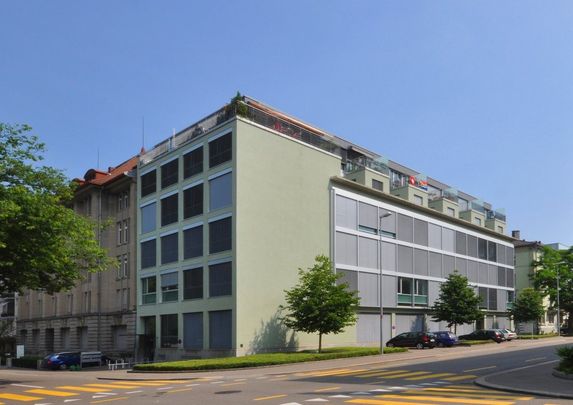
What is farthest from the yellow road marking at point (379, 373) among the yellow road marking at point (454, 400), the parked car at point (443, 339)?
the parked car at point (443, 339)

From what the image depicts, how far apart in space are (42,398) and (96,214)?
4509cm

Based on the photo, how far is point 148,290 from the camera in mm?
55125

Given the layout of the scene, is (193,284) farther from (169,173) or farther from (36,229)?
(36,229)

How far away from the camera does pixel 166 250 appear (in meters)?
53.2

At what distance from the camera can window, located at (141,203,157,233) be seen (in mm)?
55594

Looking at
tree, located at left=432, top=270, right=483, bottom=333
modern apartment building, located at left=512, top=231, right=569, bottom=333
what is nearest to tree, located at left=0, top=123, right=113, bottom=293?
tree, located at left=432, top=270, right=483, bottom=333

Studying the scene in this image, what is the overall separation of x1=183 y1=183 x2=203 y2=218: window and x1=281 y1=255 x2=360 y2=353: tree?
10.8m

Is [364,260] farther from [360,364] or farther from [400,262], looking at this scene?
[360,364]

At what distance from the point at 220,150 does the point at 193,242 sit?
8.14 m

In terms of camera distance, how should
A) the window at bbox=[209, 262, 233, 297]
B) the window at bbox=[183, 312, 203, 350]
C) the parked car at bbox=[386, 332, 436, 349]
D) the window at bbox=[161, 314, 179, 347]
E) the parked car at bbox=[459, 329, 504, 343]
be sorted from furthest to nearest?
the parked car at bbox=[459, 329, 504, 343], the parked car at bbox=[386, 332, 436, 349], the window at bbox=[161, 314, 179, 347], the window at bbox=[183, 312, 203, 350], the window at bbox=[209, 262, 233, 297]

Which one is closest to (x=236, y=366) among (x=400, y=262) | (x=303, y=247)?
(x=303, y=247)

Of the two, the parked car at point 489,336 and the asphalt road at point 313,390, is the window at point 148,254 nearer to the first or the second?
the asphalt road at point 313,390

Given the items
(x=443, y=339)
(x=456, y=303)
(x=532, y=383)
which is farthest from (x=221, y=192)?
(x=532, y=383)

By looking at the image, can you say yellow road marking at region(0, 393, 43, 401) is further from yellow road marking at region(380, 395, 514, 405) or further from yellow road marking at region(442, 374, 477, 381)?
yellow road marking at region(442, 374, 477, 381)
